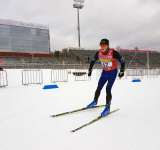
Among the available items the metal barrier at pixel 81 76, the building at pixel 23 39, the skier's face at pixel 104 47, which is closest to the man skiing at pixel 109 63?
the skier's face at pixel 104 47

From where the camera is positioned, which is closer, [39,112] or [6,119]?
[6,119]

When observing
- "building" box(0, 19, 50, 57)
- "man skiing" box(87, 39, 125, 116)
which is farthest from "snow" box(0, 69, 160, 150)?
"building" box(0, 19, 50, 57)

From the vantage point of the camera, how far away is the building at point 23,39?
45.8 metres

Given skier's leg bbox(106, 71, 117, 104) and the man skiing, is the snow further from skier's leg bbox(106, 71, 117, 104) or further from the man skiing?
the man skiing

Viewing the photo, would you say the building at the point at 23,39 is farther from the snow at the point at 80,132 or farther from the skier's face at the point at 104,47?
the snow at the point at 80,132

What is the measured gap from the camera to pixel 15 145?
6.48ft

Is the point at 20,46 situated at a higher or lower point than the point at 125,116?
higher

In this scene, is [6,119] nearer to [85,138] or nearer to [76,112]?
[76,112]

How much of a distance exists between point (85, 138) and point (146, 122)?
4.84 feet

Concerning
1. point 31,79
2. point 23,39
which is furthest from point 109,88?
point 23,39

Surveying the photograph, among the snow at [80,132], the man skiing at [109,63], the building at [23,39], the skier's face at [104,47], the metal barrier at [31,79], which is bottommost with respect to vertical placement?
the snow at [80,132]

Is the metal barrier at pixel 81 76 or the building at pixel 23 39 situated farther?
the building at pixel 23 39

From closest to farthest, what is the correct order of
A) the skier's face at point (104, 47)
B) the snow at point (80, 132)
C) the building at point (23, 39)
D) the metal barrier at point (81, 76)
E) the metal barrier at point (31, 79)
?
the snow at point (80, 132) → the skier's face at point (104, 47) → the metal barrier at point (31, 79) → the metal barrier at point (81, 76) → the building at point (23, 39)

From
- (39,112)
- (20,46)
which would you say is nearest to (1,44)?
(20,46)
